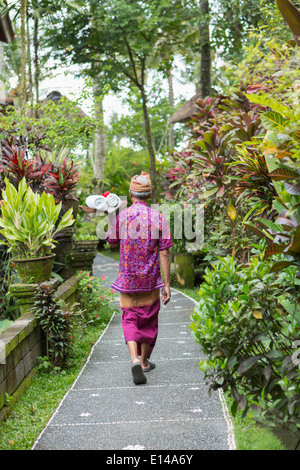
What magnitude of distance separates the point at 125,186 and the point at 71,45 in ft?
17.6

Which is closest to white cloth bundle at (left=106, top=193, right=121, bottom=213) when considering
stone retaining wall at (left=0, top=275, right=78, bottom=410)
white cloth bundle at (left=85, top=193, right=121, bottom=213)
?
white cloth bundle at (left=85, top=193, right=121, bottom=213)

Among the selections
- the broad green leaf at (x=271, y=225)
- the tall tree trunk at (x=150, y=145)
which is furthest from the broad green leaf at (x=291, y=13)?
the tall tree trunk at (x=150, y=145)

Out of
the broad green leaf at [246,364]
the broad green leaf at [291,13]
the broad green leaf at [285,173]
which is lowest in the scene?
the broad green leaf at [246,364]

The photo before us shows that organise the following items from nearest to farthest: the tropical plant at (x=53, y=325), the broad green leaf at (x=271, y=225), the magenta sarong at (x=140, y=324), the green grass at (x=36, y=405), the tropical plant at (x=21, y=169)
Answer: the broad green leaf at (x=271, y=225) → the green grass at (x=36, y=405) → the magenta sarong at (x=140, y=324) → the tropical plant at (x=53, y=325) → the tropical plant at (x=21, y=169)

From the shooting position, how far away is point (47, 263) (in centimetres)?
508

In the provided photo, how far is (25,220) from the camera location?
4871mm

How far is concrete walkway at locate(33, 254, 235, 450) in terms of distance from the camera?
9.06 ft

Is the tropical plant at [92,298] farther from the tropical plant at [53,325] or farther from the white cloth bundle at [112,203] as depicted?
the white cloth bundle at [112,203]

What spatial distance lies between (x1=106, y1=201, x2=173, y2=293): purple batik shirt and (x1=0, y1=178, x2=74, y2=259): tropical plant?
3.47ft

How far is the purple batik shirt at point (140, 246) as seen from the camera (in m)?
4.18

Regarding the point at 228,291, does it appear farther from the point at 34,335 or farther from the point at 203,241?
the point at 203,241

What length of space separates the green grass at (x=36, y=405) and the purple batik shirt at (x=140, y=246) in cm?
88

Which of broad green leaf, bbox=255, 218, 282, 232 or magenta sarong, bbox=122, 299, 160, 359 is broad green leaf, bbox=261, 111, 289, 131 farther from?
magenta sarong, bbox=122, 299, 160, 359

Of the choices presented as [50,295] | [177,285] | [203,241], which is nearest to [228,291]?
[50,295]
